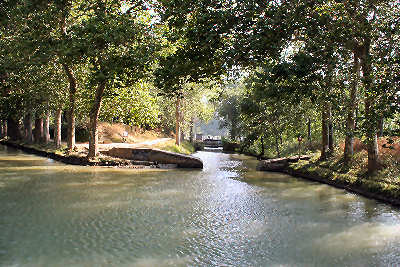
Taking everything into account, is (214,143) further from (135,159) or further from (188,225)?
(188,225)

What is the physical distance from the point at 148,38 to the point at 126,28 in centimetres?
Answer: 244

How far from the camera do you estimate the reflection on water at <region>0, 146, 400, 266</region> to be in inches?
372

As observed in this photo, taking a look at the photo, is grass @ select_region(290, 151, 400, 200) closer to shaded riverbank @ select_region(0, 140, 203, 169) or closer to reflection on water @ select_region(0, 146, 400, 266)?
reflection on water @ select_region(0, 146, 400, 266)

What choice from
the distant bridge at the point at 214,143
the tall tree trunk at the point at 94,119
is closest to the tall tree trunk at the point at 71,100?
the tall tree trunk at the point at 94,119

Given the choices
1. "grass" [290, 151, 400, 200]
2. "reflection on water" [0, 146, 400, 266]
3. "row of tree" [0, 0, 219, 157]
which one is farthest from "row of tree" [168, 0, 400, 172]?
"grass" [290, 151, 400, 200]

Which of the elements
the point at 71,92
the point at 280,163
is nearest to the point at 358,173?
the point at 280,163

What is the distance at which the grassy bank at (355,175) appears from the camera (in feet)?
55.1

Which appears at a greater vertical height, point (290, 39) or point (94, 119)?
point (290, 39)

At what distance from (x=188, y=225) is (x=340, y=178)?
36.4ft

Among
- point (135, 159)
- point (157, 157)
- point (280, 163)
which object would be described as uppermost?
point (157, 157)

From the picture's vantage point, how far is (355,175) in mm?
20328

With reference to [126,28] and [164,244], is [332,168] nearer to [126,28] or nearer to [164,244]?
[126,28]

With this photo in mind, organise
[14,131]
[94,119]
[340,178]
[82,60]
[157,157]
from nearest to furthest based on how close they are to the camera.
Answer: [340,178]
[82,60]
[94,119]
[157,157]
[14,131]

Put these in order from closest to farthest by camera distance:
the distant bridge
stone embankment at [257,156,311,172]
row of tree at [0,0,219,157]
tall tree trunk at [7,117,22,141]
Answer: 1. row of tree at [0,0,219,157]
2. stone embankment at [257,156,311,172]
3. tall tree trunk at [7,117,22,141]
4. the distant bridge
